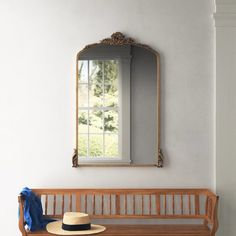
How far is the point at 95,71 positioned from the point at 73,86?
238 millimetres

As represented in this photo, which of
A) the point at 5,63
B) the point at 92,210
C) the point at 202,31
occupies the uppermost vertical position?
the point at 202,31

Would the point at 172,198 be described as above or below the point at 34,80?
below

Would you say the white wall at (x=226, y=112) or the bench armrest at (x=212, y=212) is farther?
the white wall at (x=226, y=112)

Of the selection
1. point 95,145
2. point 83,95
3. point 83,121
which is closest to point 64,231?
point 95,145

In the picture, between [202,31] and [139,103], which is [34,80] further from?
[202,31]

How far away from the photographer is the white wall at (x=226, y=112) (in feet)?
14.3

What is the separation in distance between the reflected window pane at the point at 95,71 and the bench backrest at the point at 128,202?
0.98 m

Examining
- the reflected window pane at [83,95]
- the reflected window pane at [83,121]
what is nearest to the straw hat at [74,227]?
the reflected window pane at [83,121]

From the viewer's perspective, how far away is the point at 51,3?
443 cm

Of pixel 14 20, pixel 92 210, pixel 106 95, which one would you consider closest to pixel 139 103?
pixel 106 95

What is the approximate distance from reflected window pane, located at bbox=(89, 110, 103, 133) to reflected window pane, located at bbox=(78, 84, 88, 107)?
0.33ft

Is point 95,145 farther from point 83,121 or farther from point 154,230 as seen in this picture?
point 154,230

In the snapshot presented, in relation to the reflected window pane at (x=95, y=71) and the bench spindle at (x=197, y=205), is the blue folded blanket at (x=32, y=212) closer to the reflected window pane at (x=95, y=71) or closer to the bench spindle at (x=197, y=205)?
the reflected window pane at (x=95, y=71)

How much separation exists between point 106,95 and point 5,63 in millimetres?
946
